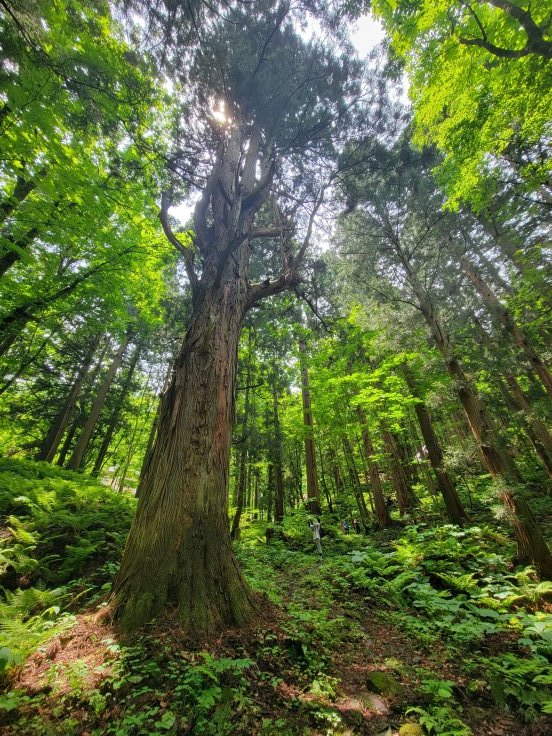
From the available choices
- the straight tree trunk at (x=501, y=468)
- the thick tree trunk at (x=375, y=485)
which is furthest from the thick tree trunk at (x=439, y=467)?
the thick tree trunk at (x=375, y=485)

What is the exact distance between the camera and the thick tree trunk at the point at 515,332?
9.64m

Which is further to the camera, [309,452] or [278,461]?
[309,452]

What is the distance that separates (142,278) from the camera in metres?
9.76

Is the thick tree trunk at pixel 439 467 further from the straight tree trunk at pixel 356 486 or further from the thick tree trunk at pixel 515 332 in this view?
the thick tree trunk at pixel 515 332

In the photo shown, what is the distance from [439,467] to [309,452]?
15.6 feet

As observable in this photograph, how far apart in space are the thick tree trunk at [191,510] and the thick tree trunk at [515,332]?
413 inches

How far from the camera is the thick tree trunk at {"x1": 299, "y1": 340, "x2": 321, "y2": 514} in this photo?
1147 centimetres

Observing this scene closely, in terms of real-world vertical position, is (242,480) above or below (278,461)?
below

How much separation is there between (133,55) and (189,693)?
8.49 meters

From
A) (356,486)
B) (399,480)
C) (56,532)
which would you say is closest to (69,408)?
(56,532)

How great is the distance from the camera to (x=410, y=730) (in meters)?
2.13

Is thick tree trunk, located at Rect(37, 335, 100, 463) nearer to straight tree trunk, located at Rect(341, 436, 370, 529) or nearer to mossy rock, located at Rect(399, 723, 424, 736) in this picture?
straight tree trunk, located at Rect(341, 436, 370, 529)

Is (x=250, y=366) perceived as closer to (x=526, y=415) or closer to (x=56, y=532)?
(x=56, y=532)

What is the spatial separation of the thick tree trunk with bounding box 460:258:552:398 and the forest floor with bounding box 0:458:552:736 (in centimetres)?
774
